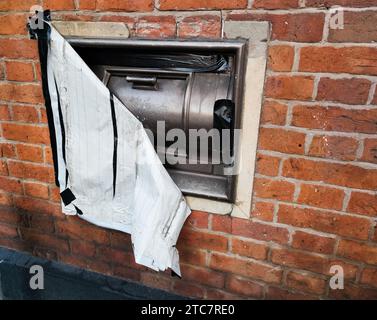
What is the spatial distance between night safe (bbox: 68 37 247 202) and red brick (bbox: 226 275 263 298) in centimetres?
41

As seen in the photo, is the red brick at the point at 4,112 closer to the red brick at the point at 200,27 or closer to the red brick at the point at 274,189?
the red brick at the point at 200,27

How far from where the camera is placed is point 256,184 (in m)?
1.25

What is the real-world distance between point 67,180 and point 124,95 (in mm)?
500

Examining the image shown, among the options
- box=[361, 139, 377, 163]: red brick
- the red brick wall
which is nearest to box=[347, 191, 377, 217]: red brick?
the red brick wall

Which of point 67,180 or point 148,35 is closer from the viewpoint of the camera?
point 148,35

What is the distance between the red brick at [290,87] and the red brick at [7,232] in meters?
1.63

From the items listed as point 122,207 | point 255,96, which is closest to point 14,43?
point 122,207

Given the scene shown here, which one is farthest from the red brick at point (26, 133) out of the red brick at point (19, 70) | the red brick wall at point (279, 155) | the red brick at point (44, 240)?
the red brick at point (44, 240)

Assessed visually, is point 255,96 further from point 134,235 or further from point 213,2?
point 134,235

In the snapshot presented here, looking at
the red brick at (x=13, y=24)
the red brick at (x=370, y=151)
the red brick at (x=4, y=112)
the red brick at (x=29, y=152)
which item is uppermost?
the red brick at (x=13, y=24)

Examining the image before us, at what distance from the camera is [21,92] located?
146 centimetres

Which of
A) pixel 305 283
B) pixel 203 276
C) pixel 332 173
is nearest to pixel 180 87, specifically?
pixel 332 173

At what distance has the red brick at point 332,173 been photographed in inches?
43.3
